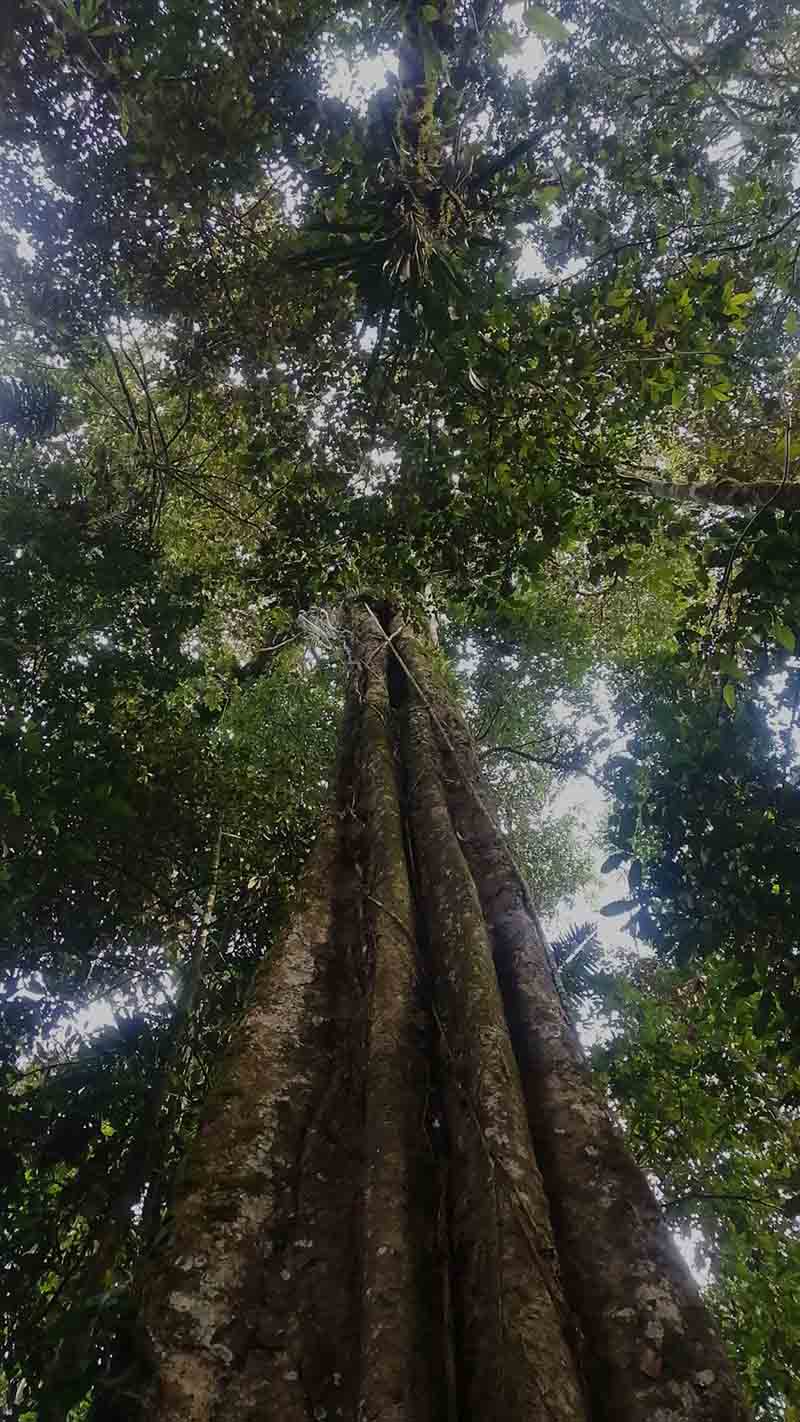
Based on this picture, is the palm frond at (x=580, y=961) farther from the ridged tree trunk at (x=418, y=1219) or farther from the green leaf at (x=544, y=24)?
the green leaf at (x=544, y=24)

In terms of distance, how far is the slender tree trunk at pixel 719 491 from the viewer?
353 cm

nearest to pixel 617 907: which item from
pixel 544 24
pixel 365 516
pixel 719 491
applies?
Answer: pixel 719 491

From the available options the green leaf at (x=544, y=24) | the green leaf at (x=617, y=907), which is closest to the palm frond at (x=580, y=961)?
the green leaf at (x=617, y=907)

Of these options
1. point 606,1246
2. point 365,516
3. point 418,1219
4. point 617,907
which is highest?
point 365,516

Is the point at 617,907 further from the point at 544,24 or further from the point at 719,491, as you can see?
the point at 544,24

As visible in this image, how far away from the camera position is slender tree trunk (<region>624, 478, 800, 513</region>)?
3.53 meters

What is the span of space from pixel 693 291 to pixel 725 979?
120 inches

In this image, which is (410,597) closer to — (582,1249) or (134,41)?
(134,41)

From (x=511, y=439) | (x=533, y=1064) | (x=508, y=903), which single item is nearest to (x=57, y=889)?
(x=508, y=903)

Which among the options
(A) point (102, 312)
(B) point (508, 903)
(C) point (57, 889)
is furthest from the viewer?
(A) point (102, 312)

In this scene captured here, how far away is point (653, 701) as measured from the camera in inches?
172

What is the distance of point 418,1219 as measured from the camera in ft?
5.69

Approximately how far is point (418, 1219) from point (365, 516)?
3346 mm

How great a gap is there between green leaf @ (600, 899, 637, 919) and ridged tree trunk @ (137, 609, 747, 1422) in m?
0.95
